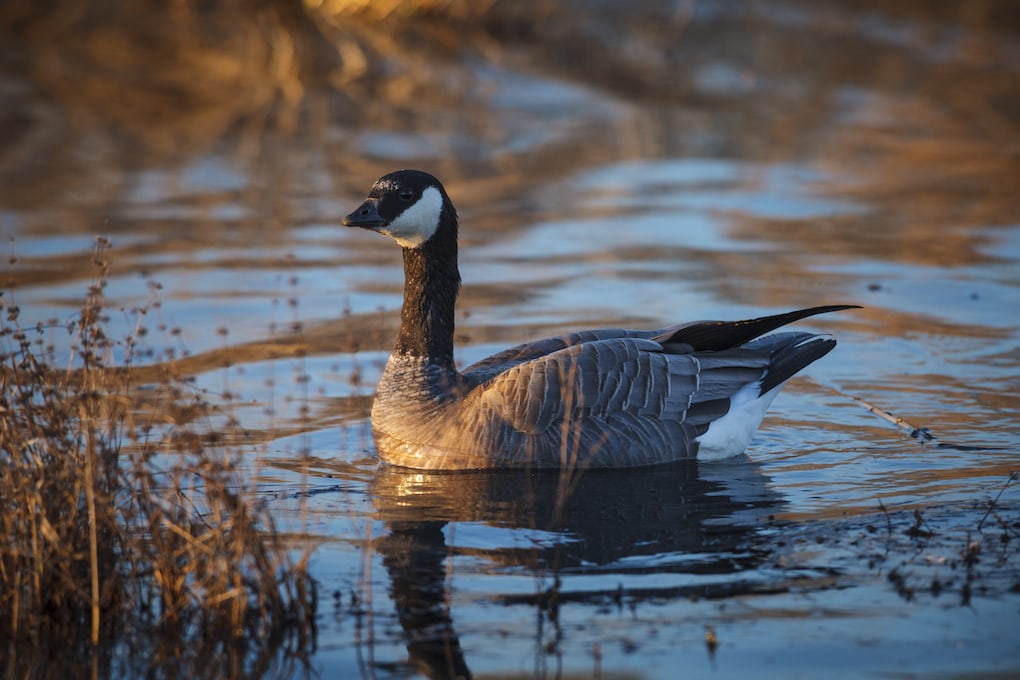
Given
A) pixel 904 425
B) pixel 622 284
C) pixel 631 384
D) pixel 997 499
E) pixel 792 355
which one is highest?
pixel 622 284

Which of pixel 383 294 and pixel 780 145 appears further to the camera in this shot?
pixel 780 145

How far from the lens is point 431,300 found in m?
8.34

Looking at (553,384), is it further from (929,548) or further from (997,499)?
(997,499)

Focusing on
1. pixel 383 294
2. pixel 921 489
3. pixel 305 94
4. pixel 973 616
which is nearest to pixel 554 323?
pixel 383 294

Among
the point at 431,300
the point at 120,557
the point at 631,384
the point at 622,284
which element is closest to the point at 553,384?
the point at 631,384

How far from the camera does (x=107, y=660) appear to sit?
18.2 feet

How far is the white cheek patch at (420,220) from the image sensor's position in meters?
8.22

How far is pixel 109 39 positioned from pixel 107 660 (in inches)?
660

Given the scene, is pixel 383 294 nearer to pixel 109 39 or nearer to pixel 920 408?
pixel 920 408

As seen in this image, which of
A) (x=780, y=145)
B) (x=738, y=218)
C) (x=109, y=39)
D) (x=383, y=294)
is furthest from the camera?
(x=109, y=39)

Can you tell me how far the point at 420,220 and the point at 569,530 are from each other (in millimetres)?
2314

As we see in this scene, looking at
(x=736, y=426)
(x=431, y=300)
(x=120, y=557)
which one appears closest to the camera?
(x=120, y=557)

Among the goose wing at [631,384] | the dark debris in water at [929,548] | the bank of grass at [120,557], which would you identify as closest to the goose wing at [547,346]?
the goose wing at [631,384]

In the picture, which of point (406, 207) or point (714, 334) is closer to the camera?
point (714, 334)
